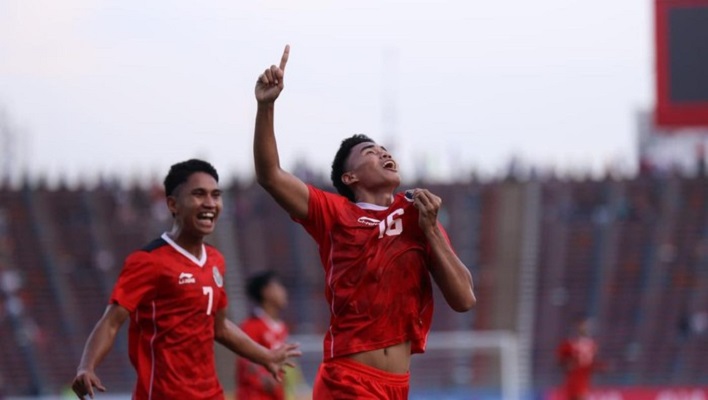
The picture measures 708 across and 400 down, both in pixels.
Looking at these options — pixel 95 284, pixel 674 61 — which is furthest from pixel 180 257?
pixel 95 284

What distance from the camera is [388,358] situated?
4965 millimetres

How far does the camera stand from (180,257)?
6.10m

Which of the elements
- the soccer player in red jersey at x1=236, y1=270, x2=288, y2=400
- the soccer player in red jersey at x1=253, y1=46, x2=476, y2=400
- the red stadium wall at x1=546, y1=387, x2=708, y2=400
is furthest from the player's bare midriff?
the red stadium wall at x1=546, y1=387, x2=708, y2=400

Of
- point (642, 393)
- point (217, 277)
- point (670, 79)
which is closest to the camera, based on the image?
point (217, 277)

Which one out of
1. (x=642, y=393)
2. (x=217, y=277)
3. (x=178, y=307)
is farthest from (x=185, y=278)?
(x=642, y=393)

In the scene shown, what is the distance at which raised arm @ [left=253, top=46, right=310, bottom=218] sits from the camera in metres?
4.65

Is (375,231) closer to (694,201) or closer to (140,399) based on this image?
(140,399)

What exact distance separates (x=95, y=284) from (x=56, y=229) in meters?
2.10

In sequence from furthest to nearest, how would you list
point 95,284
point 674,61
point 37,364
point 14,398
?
point 95,284
point 37,364
point 14,398
point 674,61

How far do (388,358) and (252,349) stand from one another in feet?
4.95

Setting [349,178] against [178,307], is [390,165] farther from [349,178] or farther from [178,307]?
[178,307]

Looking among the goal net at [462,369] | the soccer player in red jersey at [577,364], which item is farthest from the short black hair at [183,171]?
the goal net at [462,369]

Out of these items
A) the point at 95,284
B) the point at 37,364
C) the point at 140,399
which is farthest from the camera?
the point at 95,284

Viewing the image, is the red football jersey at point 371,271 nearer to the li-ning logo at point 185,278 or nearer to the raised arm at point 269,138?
the raised arm at point 269,138
